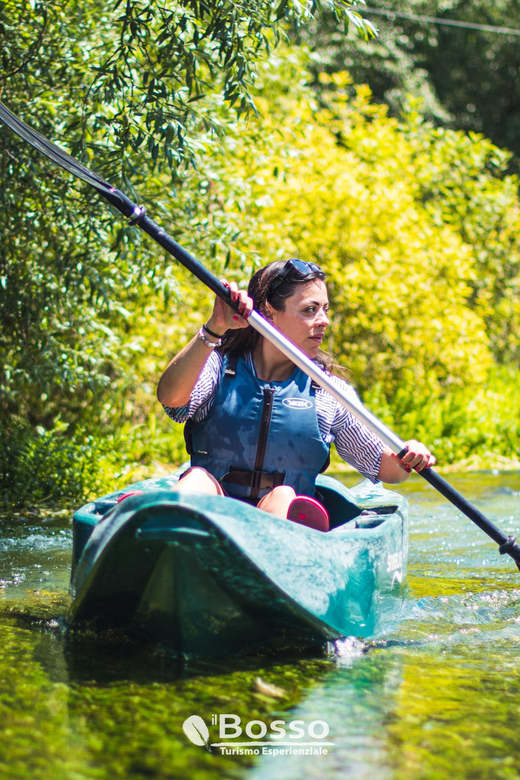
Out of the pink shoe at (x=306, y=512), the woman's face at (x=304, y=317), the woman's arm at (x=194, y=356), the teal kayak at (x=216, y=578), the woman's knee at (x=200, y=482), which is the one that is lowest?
the teal kayak at (x=216, y=578)

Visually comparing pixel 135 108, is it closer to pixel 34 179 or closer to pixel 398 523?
pixel 34 179

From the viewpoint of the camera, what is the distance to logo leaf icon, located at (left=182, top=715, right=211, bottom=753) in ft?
6.20

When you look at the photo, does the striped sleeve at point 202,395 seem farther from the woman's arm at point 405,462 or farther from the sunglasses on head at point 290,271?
the woman's arm at point 405,462

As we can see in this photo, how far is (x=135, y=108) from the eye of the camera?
365 cm

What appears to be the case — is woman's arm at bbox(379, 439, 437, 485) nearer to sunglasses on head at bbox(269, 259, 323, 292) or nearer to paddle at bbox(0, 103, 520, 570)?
paddle at bbox(0, 103, 520, 570)

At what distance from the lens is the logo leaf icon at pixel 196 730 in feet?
6.20

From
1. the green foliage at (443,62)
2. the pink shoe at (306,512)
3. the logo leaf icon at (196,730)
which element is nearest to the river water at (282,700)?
the logo leaf icon at (196,730)

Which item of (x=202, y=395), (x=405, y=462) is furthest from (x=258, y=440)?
(x=405, y=462)

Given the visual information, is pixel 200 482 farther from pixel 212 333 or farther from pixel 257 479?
pixel 212 333

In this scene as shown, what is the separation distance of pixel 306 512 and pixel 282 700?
74 centimetres

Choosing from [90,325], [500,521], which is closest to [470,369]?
[500,521]

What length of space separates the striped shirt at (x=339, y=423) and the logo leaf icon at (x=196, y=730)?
1.17 meters

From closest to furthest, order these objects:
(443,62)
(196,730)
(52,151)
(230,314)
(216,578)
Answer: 1. (196,730)
2. (216,578)
3. (230,314)
4. (52,151)
5. (443,62)

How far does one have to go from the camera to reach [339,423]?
3201mm
